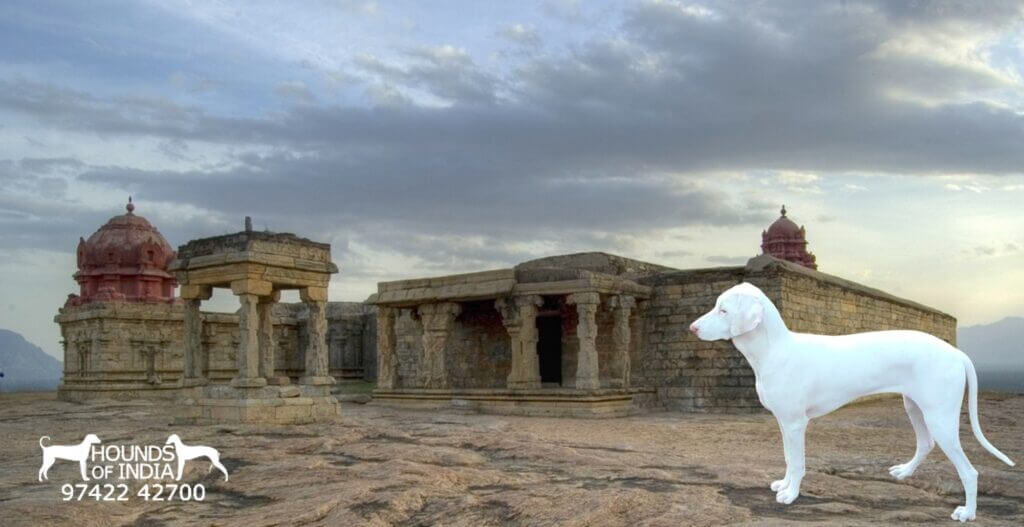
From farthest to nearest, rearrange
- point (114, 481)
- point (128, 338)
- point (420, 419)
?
1. point (128, 338)
2. point (420, 419)
3. point (114, 481)

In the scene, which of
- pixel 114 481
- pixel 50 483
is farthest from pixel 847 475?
pixel 50 483

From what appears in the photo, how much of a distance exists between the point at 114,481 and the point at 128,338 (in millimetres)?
16463

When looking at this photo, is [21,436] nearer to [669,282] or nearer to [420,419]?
[420,419]

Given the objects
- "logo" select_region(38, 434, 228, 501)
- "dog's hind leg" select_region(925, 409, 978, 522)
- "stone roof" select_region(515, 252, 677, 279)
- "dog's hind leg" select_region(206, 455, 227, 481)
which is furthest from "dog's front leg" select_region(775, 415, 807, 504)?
"stone roof" select_region(515, 252, 677, 279)

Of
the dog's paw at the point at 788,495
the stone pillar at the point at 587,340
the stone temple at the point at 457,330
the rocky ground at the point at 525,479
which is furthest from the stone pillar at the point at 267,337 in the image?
the dog's paw at the point at 788,495

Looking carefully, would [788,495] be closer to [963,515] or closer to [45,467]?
[963,515]

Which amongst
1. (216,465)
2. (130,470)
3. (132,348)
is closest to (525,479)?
(216,465)

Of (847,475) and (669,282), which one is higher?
(669,282)

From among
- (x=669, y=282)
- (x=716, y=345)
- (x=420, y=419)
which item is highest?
(x=669, y=282)

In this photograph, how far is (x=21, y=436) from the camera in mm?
13922

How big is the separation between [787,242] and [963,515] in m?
28.6

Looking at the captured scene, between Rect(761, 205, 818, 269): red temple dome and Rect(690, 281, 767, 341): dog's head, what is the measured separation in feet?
91.1

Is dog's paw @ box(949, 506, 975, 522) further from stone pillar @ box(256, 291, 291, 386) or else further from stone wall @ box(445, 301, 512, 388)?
stone wall @ box(445, 301, 512, 388)

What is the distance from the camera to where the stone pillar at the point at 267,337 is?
15.6 m
